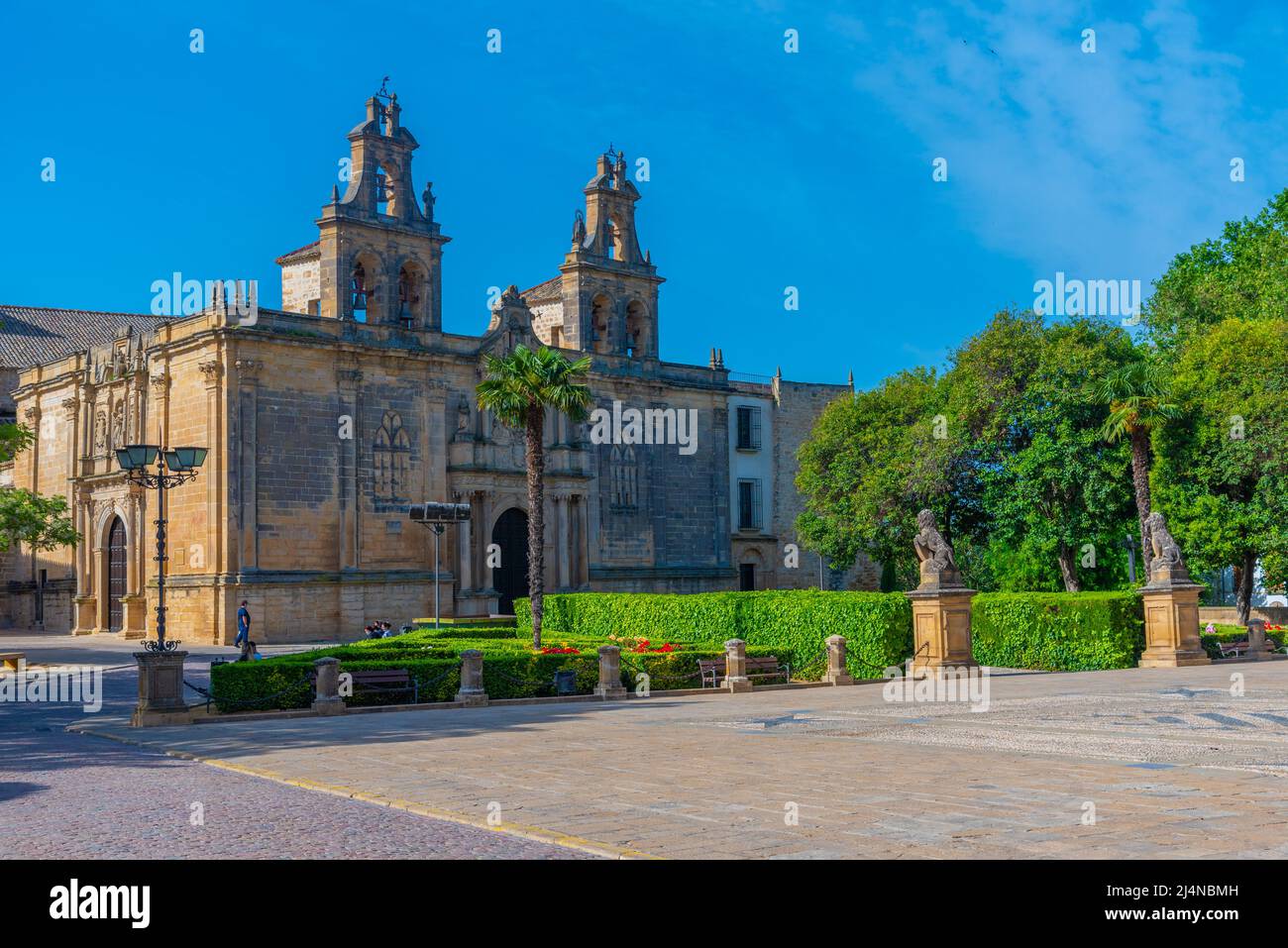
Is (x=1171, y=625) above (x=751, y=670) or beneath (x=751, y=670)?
above

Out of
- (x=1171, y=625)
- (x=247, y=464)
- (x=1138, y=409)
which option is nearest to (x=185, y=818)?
(x=1171, y=625)

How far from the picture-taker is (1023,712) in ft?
60.2

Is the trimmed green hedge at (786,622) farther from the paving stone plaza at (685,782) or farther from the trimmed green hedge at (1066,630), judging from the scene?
the paving stone plaza at (685,782)

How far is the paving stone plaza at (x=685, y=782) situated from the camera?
340 inches

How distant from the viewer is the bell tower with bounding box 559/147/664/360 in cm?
4878

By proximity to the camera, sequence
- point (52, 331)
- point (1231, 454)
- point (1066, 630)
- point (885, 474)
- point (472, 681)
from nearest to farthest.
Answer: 1. point (472, 681)
2. point (1066, 630)
3. point (1231, 454)
4. point (885, 474)
5. point (52, 331)

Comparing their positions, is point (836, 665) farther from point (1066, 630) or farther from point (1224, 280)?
point (1224, 280)

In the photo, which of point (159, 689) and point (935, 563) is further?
point (935, 563)

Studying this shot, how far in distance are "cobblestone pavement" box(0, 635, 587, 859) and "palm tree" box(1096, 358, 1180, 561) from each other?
28.3 m

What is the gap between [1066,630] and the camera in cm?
2914

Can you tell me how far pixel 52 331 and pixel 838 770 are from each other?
58.6 m

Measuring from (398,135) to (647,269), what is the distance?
1155 centimetres

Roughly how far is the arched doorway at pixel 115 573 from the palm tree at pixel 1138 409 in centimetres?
3094

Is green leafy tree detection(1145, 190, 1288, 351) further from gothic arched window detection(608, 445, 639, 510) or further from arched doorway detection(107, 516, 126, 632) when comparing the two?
arched doorway detection(107, 516, 126, 632)
